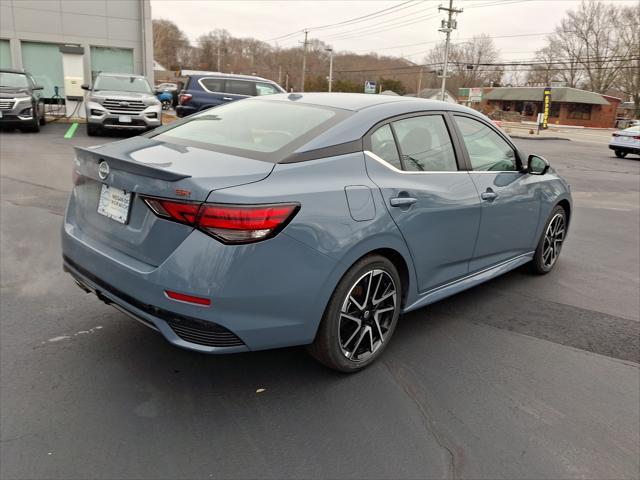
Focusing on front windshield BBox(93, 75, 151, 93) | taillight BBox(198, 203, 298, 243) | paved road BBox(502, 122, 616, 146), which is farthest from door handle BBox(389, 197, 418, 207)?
paved road BBox(502, 122, 616, 146)

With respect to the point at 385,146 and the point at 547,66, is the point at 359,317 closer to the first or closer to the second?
the point at 385,146

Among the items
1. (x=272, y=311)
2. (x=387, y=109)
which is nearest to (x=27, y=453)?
(x=272, y=311)

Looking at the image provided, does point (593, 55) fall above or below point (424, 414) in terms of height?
above

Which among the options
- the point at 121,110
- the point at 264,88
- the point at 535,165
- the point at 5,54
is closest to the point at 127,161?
the point at 535,165

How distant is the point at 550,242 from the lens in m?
5.21

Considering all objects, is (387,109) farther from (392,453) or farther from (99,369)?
(99,369)

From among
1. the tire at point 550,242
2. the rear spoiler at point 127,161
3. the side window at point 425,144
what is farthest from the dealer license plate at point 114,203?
the tire at point 550,242

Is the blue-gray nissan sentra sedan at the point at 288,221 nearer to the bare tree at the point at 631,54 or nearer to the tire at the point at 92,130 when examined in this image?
the tire at the point at 92,130

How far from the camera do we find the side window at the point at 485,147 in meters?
4.00

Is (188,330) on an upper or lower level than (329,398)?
upper

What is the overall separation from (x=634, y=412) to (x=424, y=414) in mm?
1247

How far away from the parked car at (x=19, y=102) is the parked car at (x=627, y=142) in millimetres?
22176

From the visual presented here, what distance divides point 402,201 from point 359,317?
2.40ft

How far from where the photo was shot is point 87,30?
24250mm
